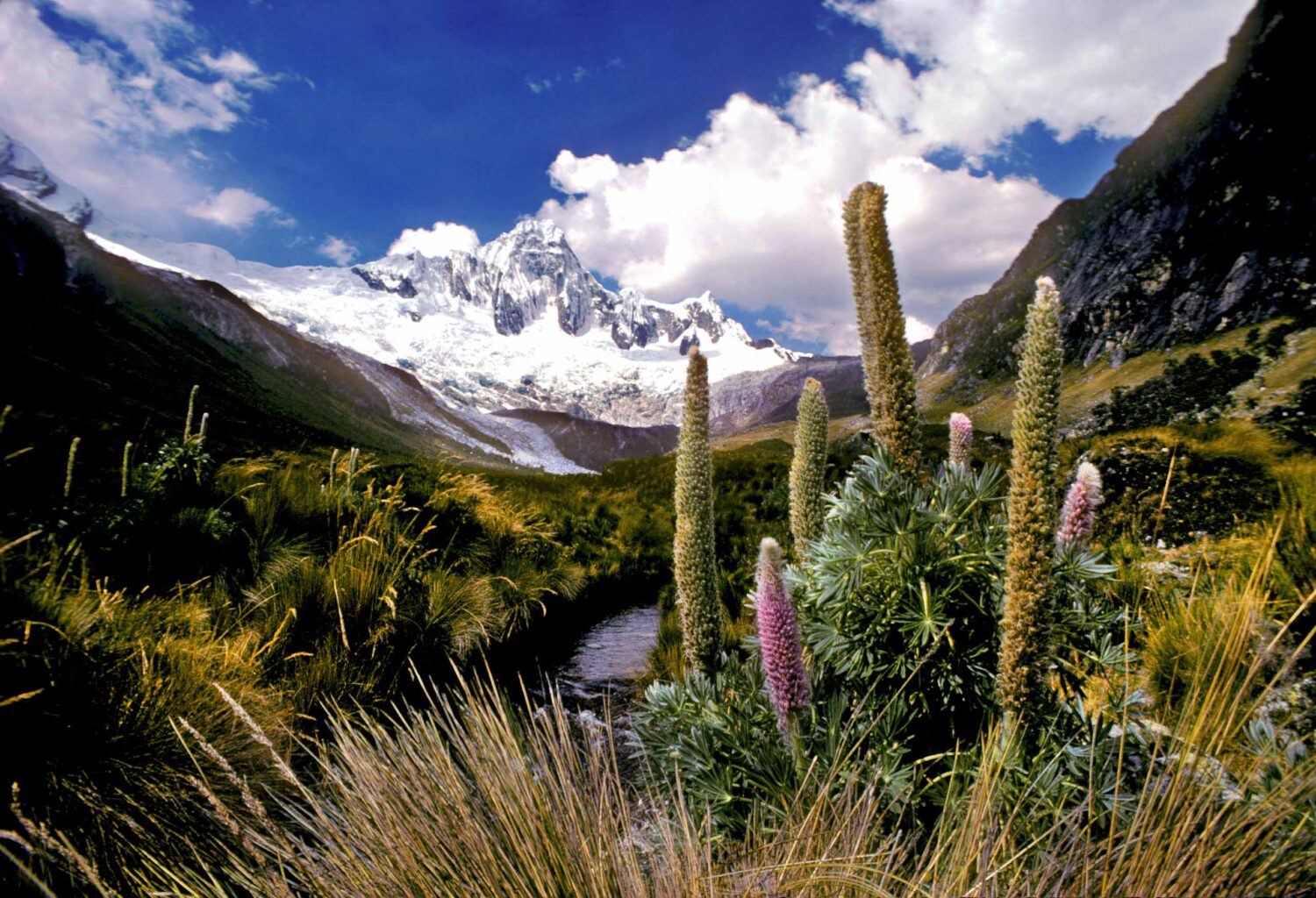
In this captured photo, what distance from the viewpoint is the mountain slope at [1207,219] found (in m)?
102

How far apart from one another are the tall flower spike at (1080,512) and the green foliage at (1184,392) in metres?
59.8

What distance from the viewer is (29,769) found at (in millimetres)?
2729

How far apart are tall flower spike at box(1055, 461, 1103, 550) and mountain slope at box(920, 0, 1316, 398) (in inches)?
3536

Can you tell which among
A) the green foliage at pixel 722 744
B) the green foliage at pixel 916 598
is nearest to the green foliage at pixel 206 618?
the green foliage at pixel 722 744

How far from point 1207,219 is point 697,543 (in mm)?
177164

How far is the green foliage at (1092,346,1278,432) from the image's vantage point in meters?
64.3

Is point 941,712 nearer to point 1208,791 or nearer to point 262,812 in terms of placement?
point 1208,791

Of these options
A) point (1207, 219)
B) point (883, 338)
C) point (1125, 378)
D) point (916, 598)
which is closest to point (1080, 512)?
point (916, 598)

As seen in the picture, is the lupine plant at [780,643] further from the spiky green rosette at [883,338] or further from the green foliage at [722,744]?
the spiky green rosette at [883,338]

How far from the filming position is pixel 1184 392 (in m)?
80.8

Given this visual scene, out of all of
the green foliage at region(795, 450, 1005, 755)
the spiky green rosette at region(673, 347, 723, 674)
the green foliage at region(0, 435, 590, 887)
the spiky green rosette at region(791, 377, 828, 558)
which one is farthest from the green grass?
the green foliage at region(795, 450, 1005, 755)

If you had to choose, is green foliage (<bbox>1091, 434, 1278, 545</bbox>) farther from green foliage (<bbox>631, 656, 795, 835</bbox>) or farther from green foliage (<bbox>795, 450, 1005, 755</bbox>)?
green foliage (<bbox>631, 656, 795, 835</bbox>)

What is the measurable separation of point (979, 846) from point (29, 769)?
157 inches

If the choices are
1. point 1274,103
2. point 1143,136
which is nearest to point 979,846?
point 1274,103
